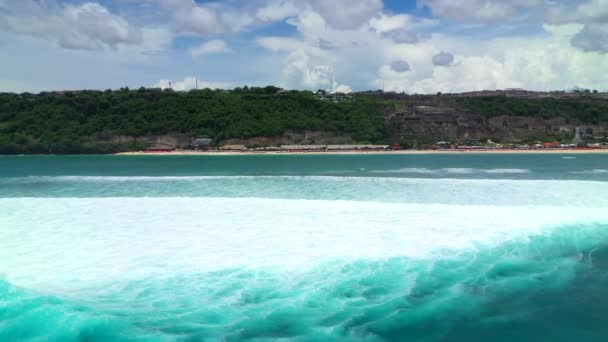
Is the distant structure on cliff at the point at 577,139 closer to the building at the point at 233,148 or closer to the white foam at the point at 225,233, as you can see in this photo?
the building at the point at 233,148

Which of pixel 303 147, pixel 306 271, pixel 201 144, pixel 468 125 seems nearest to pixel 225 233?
pixel 306 271

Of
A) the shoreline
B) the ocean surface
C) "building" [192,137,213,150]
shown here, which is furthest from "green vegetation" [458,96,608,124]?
the ocean surface

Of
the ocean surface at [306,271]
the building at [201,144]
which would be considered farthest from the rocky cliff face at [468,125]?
the ocean surface at [306,271]

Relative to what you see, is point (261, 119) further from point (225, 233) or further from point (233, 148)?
point (225, 233)

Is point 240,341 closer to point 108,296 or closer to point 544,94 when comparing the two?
point 108,296

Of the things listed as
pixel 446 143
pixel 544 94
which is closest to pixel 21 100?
pixel 446 143
